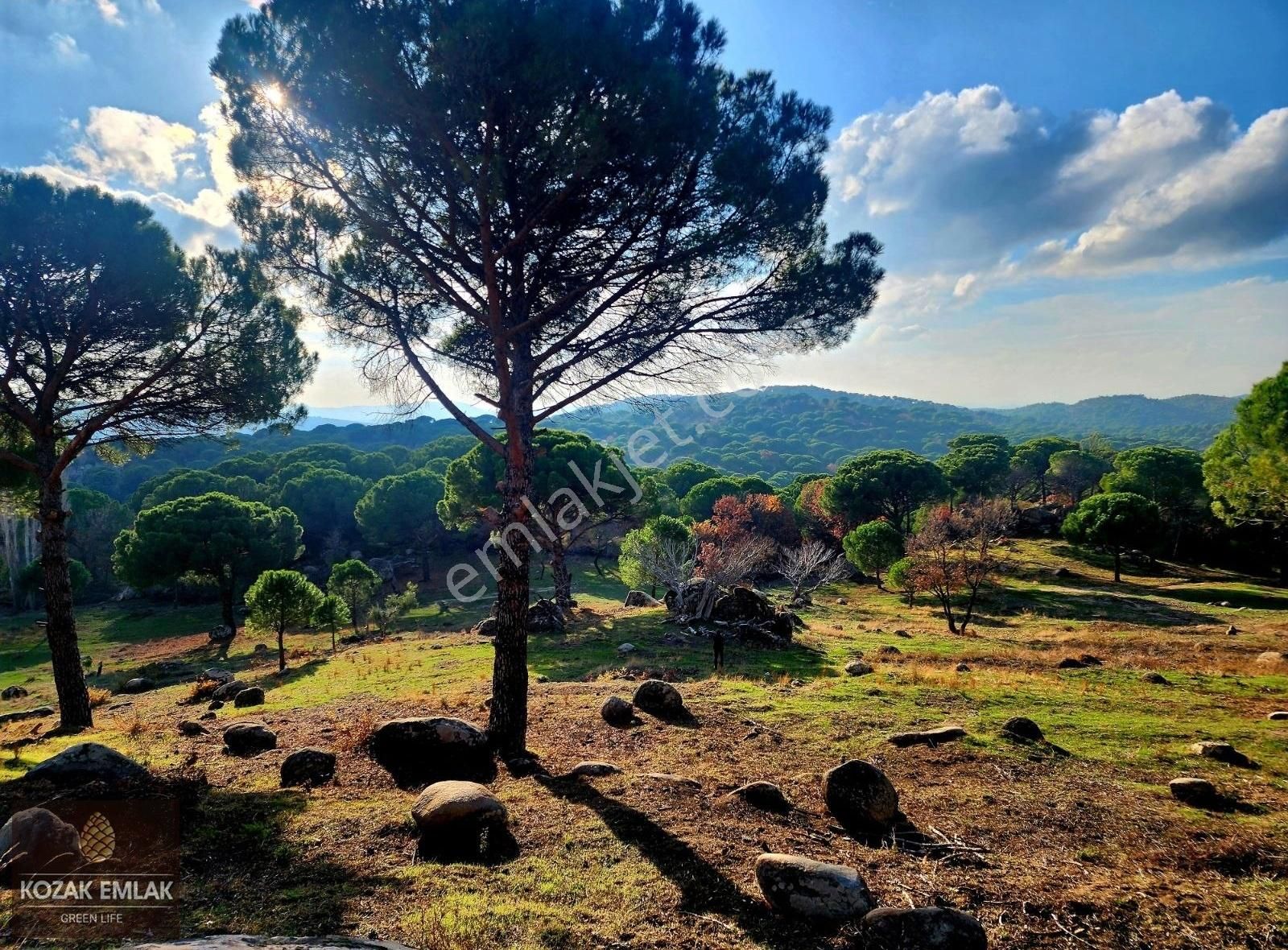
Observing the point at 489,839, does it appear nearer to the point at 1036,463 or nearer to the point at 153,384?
the point at 153,384

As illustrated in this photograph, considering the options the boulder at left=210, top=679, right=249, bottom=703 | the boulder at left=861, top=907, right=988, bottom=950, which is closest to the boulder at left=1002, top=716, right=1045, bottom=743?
the boulder at left=861, top=907, right=988, bottom=950

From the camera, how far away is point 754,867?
480cm

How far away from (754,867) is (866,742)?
3.94 m

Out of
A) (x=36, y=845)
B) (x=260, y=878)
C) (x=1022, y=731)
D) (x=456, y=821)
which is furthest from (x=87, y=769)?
(x=1022, y=731)

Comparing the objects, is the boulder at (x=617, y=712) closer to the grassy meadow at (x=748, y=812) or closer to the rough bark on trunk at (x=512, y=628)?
the grassy meadow at (x=748, y=812)

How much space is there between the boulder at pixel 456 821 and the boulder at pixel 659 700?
15.2ft

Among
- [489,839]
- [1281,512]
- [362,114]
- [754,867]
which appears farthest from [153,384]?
[1281,512]

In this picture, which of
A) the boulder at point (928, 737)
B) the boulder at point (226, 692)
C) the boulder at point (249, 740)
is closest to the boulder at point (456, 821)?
the boulder at point (249, 740)

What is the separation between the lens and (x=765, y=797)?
239 inches

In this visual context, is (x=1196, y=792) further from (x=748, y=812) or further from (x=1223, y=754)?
(x=748, y=812)

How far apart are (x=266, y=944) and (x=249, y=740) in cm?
677

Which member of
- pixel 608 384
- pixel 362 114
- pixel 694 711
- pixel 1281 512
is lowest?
pixel 694 711

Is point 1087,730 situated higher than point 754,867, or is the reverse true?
point 754,867

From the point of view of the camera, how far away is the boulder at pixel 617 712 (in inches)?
368
